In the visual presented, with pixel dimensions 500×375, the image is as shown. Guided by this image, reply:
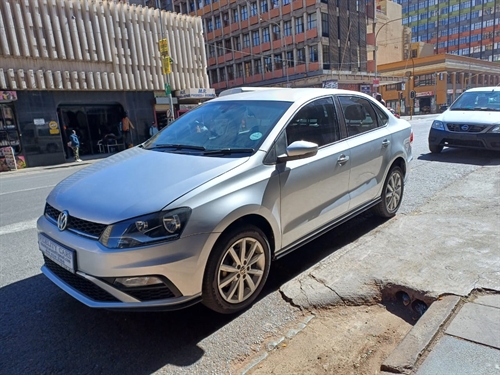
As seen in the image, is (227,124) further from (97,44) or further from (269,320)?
(97,44)

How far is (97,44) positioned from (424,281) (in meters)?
20.9

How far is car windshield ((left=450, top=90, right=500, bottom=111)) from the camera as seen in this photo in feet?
29.9

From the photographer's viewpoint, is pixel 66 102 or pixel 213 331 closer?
pixel 213 331

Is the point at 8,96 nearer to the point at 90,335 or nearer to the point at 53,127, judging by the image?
the point at 53,127

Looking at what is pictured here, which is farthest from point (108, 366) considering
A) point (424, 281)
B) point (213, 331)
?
point (424, 281)

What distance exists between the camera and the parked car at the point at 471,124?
8.25 metres

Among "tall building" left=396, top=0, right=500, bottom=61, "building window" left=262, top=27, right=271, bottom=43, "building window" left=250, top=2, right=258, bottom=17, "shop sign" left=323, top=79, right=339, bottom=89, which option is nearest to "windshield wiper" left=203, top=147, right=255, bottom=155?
"shop sign" left=323, top=79, right=339, bottom=89

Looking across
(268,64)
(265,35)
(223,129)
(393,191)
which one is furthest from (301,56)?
(223,129)

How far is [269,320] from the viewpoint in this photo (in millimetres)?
2760

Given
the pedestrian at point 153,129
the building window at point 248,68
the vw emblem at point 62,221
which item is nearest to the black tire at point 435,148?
the vw emblem at point 62,221

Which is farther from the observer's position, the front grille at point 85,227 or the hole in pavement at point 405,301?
the hole in pavement at point 405,301

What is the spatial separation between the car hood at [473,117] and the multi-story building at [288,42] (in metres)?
28.9

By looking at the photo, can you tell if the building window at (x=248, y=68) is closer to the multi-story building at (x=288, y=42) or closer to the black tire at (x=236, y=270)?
the multi-story building at (x=288, y=42)

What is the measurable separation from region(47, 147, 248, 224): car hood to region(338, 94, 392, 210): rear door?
5.40ft
